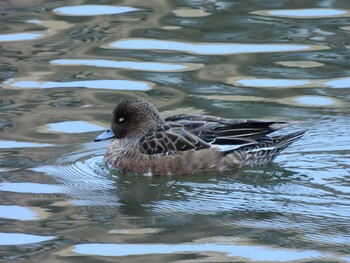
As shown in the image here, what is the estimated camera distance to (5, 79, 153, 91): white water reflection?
12.2 m

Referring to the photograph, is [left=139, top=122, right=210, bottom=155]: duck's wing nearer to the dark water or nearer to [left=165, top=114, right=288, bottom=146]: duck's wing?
[left=165, top=114, right=288, bottom=146]: duck's wing

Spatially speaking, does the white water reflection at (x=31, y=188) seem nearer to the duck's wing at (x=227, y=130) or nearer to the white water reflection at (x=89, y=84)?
the duck's wing at (x=227, y=130)

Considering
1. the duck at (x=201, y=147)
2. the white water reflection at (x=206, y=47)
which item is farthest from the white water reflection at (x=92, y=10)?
the duck at (x=201, y=147)

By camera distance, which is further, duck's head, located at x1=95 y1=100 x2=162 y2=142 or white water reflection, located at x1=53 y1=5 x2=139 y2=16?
white water reflection, located at x1=53 y1=5 x2=139 y2=16

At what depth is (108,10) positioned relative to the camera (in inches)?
585

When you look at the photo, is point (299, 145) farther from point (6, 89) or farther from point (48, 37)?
point (48, 37)

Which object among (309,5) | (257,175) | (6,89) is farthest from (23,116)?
(309,5)

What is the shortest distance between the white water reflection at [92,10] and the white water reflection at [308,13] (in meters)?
1.77

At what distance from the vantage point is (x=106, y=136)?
33.5ft

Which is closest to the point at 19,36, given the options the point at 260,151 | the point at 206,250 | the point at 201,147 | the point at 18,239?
the point at 201,147

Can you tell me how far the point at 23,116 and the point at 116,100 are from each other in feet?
3.64

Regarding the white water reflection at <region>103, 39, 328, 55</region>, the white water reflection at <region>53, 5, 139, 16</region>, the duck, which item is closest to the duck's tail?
the duck

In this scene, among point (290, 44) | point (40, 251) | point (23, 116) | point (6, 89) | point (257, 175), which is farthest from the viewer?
point (290, 44)

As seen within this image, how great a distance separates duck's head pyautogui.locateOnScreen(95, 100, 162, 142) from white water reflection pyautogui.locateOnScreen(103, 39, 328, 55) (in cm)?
312
